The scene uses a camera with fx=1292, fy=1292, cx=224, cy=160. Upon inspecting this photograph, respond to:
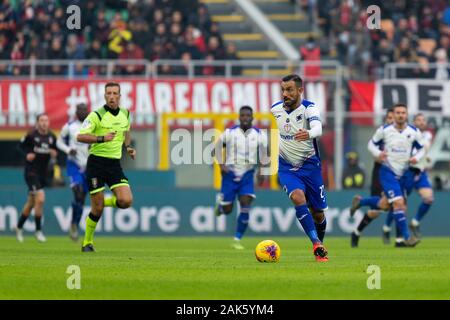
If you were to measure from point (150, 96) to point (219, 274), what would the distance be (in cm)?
1735

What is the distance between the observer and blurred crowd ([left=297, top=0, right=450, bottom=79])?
3425cm

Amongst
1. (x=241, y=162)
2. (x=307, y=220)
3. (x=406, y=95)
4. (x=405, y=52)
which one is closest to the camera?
(x=307, y=220)

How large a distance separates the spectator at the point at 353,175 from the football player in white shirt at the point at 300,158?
43.9ft

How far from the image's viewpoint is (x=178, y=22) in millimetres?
34656

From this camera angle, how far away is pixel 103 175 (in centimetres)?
1984

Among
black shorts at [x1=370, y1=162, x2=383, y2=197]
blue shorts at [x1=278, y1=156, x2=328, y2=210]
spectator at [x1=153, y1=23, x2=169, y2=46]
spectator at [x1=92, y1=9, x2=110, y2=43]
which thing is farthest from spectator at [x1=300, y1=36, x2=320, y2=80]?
blue shorts at [x1=278, y1=156, x2=328, y2=210]

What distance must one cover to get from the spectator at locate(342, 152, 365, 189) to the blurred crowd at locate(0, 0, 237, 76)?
4757mm

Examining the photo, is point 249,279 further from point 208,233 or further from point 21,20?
point 21,20

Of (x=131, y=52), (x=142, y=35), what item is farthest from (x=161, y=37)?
(x=131, y=52)

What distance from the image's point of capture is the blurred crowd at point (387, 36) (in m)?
34.2

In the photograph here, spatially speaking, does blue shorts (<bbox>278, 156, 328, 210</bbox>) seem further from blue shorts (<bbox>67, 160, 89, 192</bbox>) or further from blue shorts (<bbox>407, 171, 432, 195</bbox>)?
blue shorts (<bbox>67, 160, 89, 192</bbox>)

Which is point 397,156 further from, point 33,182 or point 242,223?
point 33,182

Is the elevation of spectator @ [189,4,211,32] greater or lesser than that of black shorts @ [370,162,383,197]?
greater
